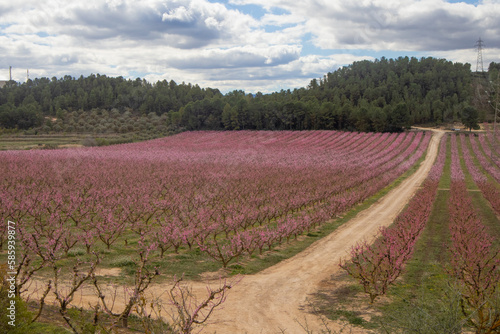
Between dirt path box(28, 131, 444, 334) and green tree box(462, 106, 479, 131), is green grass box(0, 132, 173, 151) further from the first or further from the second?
green tree box(462, 106, 479, 131)

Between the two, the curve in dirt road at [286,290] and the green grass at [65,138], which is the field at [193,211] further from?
the green grass at [65,138]

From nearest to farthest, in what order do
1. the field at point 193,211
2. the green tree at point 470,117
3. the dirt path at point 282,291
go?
the dirt path at point 282,291 < the field at point 193,211 < the green tree at point 470,117

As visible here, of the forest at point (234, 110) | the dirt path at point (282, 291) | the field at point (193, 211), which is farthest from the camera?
the forest at point (234, 110)

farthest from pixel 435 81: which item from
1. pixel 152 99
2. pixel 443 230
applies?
pixel 443 230

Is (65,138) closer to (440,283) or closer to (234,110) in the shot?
(234,110)

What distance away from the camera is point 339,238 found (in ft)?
86.2

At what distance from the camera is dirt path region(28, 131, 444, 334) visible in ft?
44.9

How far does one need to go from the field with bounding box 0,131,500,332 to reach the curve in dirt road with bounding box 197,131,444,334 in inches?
6.1

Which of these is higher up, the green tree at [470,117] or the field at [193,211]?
the green tree at [470,117]

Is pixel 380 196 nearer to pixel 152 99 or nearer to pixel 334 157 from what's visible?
pixel 334 157

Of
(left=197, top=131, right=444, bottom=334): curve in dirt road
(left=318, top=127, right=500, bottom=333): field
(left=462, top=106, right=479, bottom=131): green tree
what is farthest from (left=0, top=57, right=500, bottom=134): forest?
(left=197, top=131, right=444, bottom=334): curve in dirt road

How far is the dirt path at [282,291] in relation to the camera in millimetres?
13672

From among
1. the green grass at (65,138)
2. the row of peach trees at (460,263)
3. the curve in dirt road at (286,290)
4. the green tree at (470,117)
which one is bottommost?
the curve in dirt road at (286,290)

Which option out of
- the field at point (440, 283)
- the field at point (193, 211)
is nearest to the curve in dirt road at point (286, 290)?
the field at point (193, 211)
